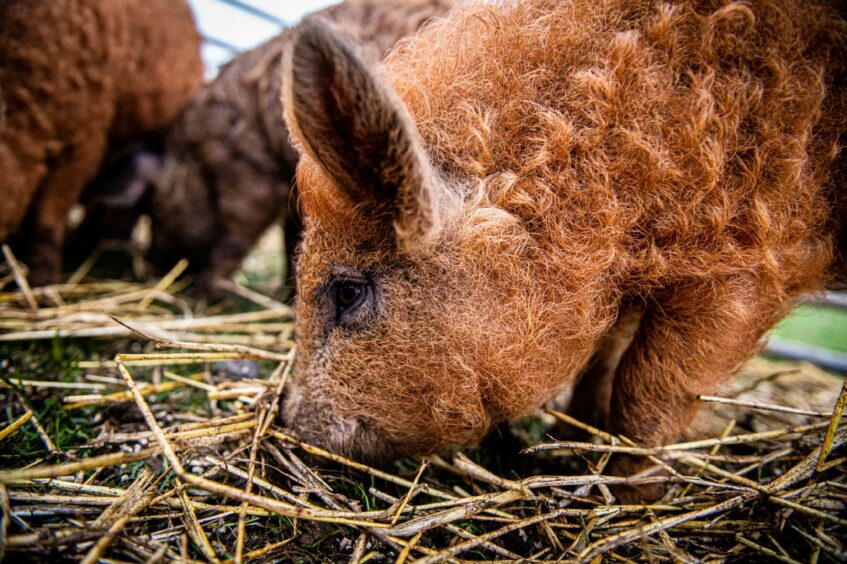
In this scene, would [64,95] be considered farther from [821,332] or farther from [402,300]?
[821,332]

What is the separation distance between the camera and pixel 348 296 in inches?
66.9

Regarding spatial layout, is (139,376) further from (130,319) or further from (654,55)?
(654,55)

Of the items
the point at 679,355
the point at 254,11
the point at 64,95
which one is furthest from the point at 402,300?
the point at 254,11

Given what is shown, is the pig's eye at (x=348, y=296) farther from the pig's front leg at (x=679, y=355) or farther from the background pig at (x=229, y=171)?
the background pig at (x=229, y=171)

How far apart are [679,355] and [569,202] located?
72 centimetres

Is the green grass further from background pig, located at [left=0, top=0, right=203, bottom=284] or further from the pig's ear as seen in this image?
background pig, located at [left=0, top=0, right=203, bottom=284]

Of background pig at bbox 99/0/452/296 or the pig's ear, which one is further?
background pig at bbox 99/0/452/296

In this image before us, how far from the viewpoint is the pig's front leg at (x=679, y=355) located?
5.60ft

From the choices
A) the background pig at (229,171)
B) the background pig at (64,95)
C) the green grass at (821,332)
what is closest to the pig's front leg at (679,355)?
the background pig at (229,171)

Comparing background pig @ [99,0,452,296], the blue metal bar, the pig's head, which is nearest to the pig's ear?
the pig's head

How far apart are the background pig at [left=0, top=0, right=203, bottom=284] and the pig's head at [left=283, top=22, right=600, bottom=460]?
283 centimetres

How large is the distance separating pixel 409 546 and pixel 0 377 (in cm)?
200

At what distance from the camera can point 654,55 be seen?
161 centimetres

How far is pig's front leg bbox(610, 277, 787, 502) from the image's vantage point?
1706 millimetres
